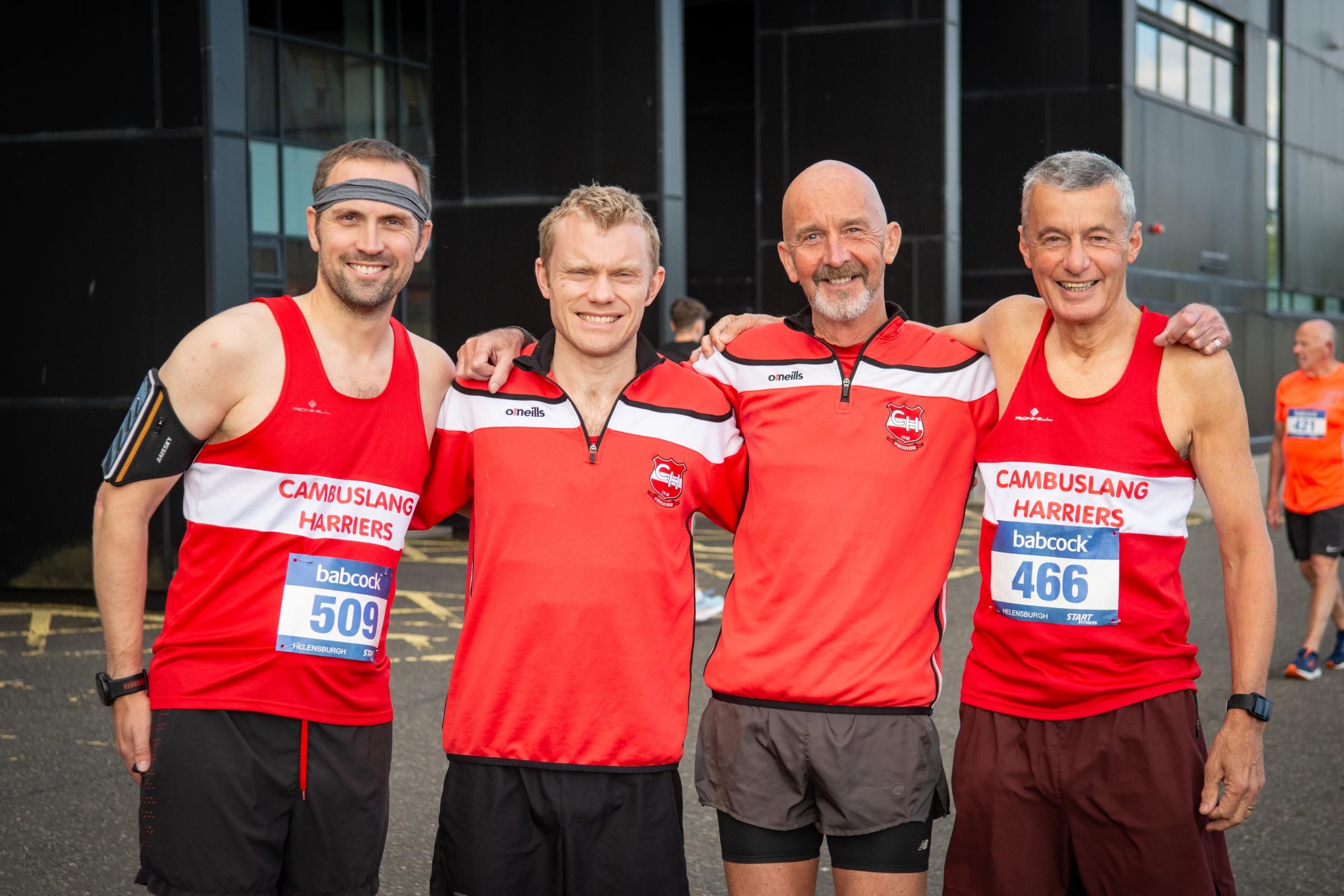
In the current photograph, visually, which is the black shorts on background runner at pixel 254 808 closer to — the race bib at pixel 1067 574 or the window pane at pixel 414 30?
the race bib at pixel 1067 574

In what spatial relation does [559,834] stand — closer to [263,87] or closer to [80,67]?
[80,67]

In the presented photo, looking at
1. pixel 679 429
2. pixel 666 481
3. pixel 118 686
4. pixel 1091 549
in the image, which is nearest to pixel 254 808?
pixel 118 686

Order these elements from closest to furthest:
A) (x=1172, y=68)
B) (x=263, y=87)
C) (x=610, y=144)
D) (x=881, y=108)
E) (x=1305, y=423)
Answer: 1. (x=1305, y=423)
2. (x=610, y=144)
3. (x=263, y=87)
4. (x=881, y=108)
5. (x=1172, y=68)

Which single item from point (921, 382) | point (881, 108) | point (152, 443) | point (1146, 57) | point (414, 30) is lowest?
point (152, 443)

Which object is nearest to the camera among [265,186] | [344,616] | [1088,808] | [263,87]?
[344,616]

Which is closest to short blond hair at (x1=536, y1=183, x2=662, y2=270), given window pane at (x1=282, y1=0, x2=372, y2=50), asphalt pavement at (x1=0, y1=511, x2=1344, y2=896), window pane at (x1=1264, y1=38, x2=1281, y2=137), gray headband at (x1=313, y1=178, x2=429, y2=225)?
gray headband at (x1=313, y1=178, x2=429, y2=225)

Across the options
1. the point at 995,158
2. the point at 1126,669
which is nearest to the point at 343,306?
the point at 1126,669

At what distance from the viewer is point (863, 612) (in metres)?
2.98

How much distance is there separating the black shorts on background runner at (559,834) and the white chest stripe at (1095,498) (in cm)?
109

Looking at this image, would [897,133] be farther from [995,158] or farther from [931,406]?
[931,406]

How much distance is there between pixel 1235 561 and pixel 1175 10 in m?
17.8

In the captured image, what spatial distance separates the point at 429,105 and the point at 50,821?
30.2 feet

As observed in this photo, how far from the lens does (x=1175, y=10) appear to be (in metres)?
18.5

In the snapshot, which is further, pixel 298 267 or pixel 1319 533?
pixel 298 267
